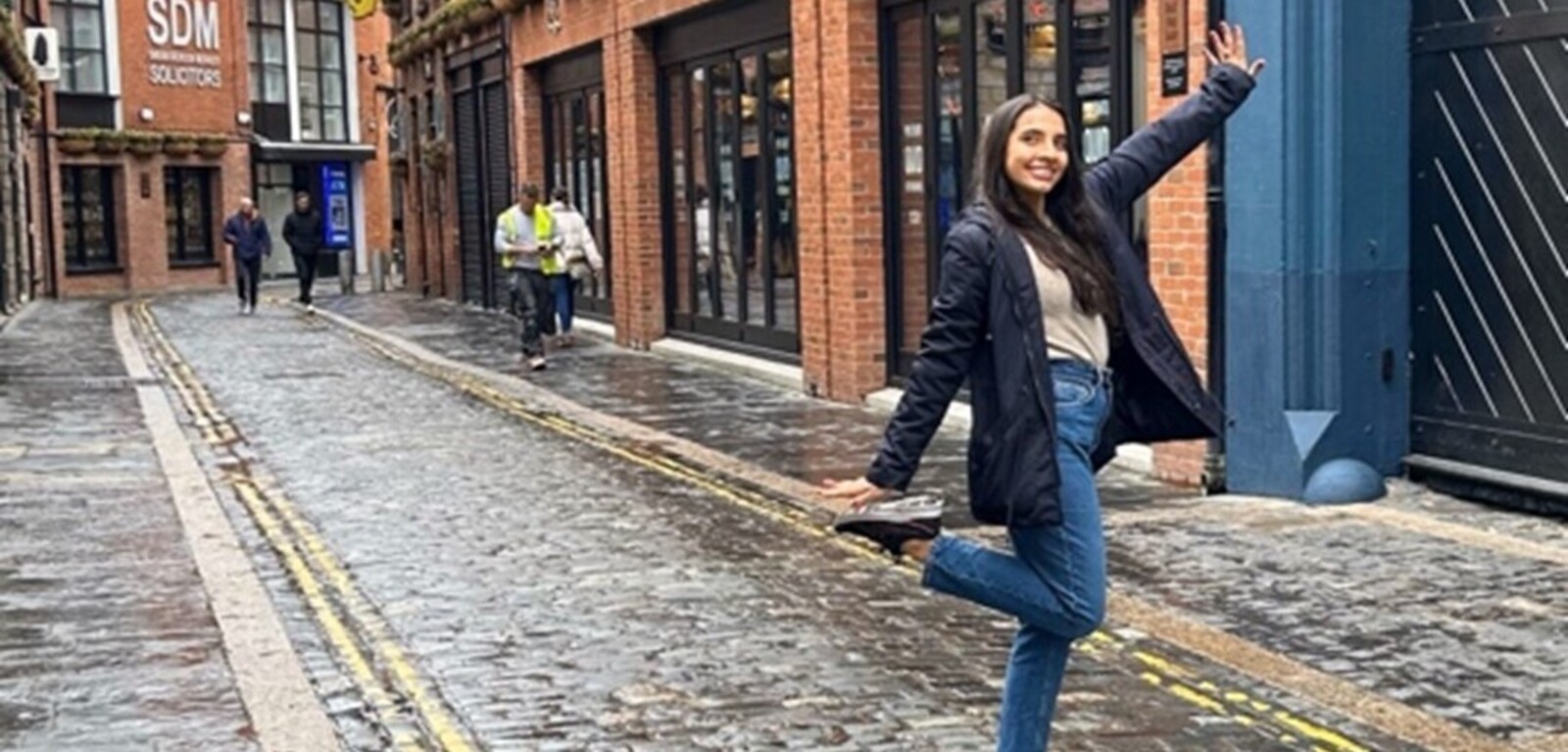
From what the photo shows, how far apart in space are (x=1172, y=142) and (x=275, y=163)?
149ft

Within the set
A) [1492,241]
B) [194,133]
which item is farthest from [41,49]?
[1492,241]

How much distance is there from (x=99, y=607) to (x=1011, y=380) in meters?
4.36

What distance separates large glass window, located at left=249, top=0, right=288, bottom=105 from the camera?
47.1 m

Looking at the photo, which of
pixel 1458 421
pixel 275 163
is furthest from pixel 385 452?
pixel 275 163

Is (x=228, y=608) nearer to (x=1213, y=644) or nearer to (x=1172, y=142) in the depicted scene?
(x=1213, y=644)

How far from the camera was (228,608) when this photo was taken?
736 cm

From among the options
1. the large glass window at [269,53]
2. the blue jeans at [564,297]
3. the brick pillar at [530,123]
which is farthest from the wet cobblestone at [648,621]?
the large glass window at [269,53]

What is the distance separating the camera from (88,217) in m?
42.4

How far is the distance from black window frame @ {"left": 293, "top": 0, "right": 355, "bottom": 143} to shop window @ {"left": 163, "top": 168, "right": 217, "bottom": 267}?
379cm

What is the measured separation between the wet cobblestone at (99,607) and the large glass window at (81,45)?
3095 centimetres

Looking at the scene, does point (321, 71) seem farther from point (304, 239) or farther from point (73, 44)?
point (304, 239)

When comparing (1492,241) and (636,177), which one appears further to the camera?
(636,177)

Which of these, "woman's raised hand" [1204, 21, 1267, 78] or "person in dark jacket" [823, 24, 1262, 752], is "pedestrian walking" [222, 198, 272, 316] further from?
"person in dark jacket" [823, 24, 1262, 752]

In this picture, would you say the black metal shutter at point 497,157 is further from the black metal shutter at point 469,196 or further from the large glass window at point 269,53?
the large glass window at point 269,53
